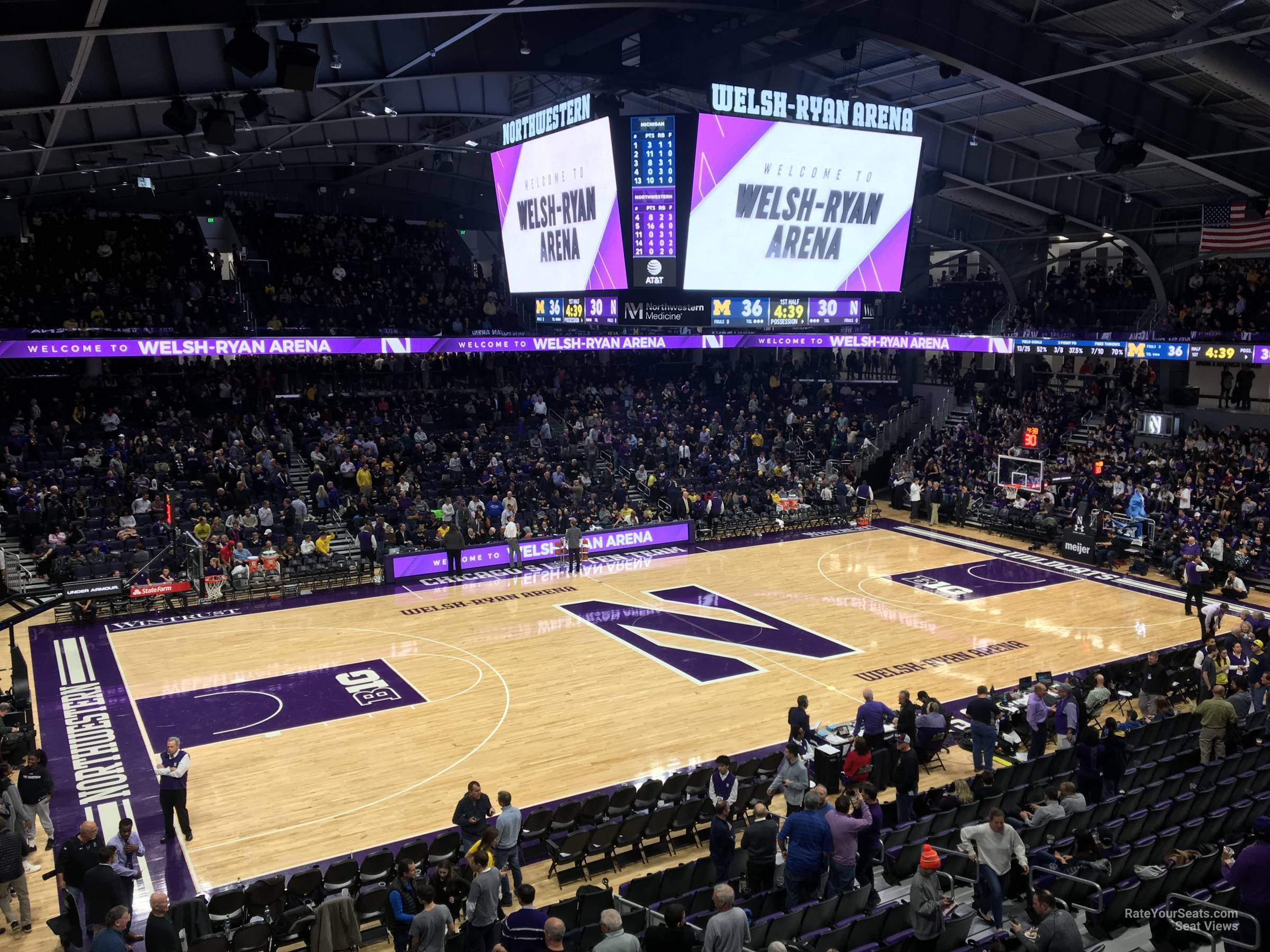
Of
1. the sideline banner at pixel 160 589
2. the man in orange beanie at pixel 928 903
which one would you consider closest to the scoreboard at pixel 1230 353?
the man in orange beanie at pixel 928 903

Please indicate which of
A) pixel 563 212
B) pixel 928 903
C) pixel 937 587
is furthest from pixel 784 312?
pixel 928 903

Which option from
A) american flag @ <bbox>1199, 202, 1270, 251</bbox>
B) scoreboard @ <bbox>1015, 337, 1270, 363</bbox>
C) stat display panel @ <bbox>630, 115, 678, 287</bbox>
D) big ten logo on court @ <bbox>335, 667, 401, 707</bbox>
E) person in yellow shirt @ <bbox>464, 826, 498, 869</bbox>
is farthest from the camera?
american flag @ <bbox>1199, 202, 1270, 251</bbox>

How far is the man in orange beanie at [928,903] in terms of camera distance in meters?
7.73

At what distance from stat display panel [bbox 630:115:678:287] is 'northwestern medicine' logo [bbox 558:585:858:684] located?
23.2 feet

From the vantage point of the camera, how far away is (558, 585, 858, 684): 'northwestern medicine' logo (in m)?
18.1

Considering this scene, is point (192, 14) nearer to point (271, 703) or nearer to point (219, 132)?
point (219, 132)

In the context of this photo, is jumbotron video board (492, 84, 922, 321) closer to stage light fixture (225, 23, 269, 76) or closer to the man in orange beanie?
stage light fixture (225, 23, 269, 76)

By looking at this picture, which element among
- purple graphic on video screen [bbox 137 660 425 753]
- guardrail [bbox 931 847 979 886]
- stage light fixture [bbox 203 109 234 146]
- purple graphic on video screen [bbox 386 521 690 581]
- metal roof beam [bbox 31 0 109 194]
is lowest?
purple graphic on video screen [bbox 137 660 425 753]

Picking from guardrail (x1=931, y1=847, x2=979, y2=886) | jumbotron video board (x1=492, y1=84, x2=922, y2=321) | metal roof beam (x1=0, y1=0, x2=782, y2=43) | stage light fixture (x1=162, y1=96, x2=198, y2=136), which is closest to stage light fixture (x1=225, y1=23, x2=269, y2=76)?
metal roof beam (x1=0, y1=0, x2=782, y2=43)

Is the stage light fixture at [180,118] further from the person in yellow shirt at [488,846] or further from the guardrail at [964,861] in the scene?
the guardrail at [964,861]

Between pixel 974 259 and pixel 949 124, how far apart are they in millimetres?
16189

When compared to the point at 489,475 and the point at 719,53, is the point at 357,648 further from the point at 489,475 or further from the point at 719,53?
the point at 719,53

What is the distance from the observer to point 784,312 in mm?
22500

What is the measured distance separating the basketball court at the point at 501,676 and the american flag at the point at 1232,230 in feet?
40.3
